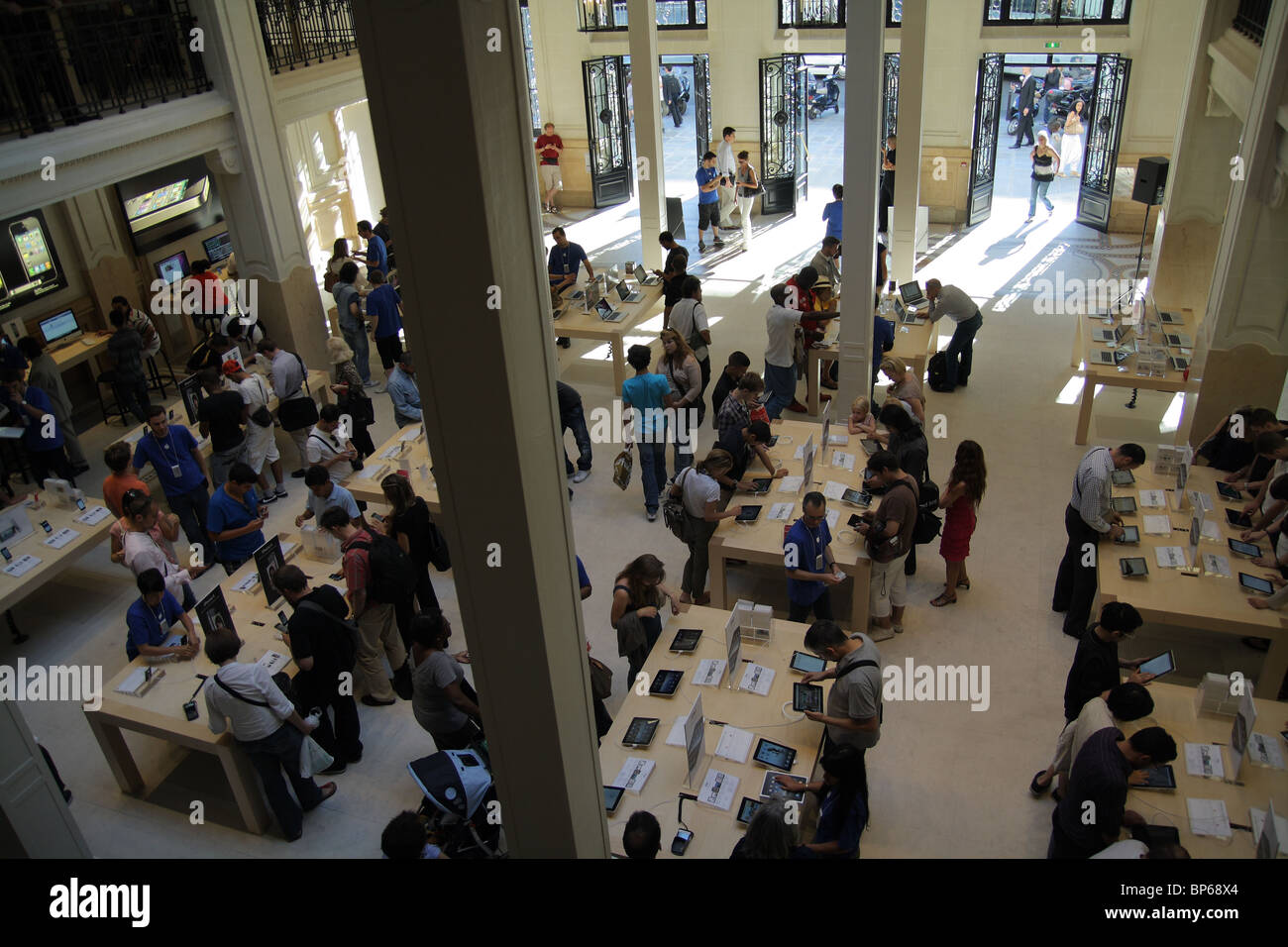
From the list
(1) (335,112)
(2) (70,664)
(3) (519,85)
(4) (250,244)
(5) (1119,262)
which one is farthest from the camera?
(1) (335,112)

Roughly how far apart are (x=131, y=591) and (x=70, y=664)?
92 centimetres

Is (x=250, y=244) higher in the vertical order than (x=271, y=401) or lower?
higher

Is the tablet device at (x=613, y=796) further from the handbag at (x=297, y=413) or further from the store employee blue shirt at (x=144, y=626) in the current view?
the handbag at (x=297, y=413)

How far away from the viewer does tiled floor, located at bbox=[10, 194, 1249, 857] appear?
585 cm

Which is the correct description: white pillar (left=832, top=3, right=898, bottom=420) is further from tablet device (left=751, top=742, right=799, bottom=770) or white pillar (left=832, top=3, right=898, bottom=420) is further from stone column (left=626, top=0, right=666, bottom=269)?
stone column (left=626, top=0, right=666, bottom=269)

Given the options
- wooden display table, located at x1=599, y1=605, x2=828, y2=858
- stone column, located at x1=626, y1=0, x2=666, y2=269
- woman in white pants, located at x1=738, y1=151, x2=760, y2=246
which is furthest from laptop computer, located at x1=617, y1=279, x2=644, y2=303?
wooden display table, located at x1=599, y1=605, x2=828, y2=858

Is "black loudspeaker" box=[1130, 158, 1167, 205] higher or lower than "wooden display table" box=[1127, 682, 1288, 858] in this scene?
higher

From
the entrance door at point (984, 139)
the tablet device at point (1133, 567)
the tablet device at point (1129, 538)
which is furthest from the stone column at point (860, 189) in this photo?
the entrance door at point (984, 139)

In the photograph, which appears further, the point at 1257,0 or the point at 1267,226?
the point at 1257,0

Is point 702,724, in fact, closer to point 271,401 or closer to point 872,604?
point 872,604

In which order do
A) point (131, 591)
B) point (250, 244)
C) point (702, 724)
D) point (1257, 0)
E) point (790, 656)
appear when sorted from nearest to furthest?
point (702, 724)
point (790, 656)
point (131, 591)
point (1257, 0)
point (250, 244)

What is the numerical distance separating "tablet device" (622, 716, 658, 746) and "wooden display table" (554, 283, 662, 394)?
5732 mm

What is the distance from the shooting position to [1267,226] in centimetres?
806

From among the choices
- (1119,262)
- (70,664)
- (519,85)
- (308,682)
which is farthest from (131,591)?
(1119,262)
